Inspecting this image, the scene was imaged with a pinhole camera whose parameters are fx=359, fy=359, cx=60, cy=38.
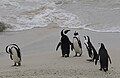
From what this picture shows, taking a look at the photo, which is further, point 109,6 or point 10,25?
point 109,6

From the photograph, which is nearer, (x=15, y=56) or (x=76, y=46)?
(x=15, y=56)

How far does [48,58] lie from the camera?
9.91 m

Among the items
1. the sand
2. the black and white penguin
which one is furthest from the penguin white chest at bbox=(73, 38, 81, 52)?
the black and white penguin

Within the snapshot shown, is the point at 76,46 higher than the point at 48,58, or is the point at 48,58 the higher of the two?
the point at 76,46

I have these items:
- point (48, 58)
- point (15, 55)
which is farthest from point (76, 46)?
point (15, 55)

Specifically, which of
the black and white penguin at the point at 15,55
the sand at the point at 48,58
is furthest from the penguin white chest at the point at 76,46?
the black and white penguin at the point at 15,55

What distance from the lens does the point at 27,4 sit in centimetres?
2248

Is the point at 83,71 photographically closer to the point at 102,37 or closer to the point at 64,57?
the point at 64,57

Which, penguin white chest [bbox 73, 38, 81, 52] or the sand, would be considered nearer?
the sand

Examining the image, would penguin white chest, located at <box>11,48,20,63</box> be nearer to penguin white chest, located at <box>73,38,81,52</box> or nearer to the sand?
the sand

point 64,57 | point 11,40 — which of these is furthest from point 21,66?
point 11,40

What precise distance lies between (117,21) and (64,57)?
6.56 meters

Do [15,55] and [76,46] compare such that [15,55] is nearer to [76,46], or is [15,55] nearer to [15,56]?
[15,56]

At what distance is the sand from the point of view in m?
7.58
